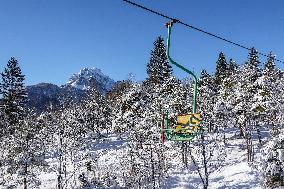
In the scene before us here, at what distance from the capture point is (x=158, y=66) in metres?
83.9

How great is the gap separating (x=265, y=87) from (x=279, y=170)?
30876 mm

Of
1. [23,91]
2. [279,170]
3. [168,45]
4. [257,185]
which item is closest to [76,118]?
[23,91]

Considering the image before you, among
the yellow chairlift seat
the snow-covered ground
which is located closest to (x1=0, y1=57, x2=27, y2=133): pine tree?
the snow-covered ground

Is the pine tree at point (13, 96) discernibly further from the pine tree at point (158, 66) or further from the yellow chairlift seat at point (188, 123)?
the yellow chairlift seat at point (188, 123)

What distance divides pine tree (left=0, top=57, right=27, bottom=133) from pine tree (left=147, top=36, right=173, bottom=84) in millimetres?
28141

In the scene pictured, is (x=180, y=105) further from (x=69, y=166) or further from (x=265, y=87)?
(x=69, y=166)

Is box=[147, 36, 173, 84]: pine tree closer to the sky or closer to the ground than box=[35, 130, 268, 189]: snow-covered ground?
closer to the sky

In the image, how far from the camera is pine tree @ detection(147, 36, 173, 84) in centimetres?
8250

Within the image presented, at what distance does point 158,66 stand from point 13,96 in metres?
32.8

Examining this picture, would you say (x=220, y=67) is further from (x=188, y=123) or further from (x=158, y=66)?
(x=188, y=123)

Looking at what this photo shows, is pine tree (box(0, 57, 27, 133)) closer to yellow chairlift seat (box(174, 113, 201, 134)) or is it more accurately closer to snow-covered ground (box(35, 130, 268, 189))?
snow-covered ground (box(35, 130, 268, 189))

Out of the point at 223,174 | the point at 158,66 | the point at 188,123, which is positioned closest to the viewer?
the point at 188,123

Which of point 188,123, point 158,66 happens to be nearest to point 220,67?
point 158,66

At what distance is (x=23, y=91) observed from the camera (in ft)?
303
